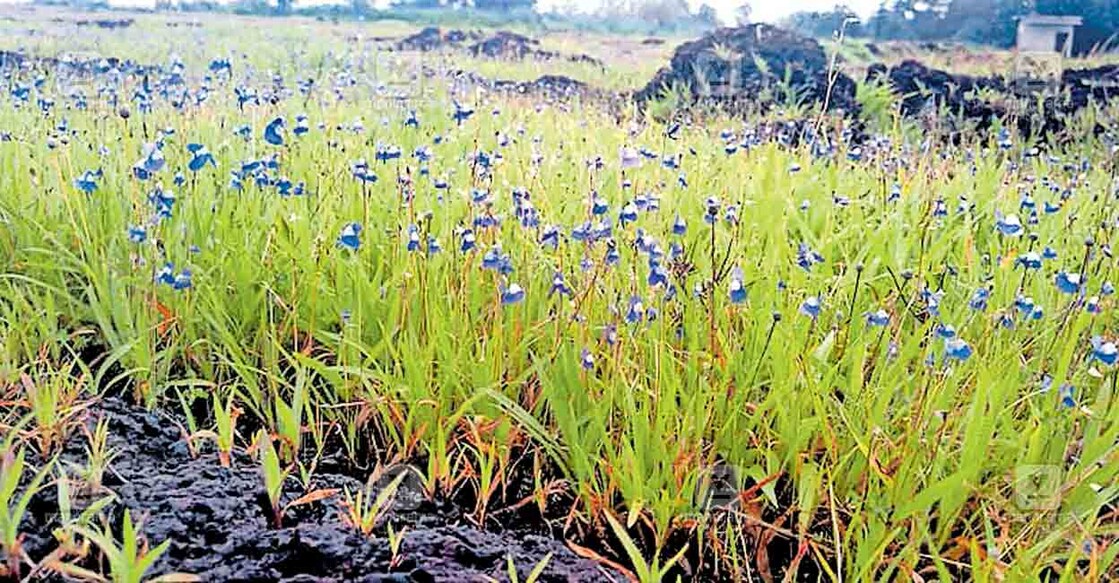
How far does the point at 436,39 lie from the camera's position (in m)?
16.8

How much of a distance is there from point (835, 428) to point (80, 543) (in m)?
1.33

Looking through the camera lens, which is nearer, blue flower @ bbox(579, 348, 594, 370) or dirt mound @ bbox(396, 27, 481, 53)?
blue flower @ bbox(579, 348, 594, 370)

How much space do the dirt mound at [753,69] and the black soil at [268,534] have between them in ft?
20.9

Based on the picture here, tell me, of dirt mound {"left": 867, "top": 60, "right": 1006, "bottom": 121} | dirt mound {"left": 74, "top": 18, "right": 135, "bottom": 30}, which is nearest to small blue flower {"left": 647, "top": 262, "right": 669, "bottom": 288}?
dirt mound {"left": 867, "top": 60, "right": 1006, "bottom": 121}

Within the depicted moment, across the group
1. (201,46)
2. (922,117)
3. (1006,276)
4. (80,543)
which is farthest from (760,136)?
(201,46)

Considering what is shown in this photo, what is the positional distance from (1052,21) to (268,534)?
17817mm

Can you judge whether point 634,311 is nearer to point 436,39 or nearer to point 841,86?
point 841,86

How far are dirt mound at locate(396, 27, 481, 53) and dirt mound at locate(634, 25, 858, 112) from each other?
594 cm

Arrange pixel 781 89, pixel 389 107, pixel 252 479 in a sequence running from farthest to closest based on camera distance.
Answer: pixel 781 89 → pixel 389 107 → pixel 252 479

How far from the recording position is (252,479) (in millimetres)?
1671

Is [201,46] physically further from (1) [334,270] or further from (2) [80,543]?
(2) [80,543]

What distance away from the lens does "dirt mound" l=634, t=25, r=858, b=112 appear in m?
8.30

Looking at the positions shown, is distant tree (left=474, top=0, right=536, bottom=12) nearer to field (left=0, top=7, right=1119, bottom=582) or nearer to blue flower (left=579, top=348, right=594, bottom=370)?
field (left=0, top=7, right=1119, bottom=582)

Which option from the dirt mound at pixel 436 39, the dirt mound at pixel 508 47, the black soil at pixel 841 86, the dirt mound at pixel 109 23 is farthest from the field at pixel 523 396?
the dirt mound at pixel 109 23
